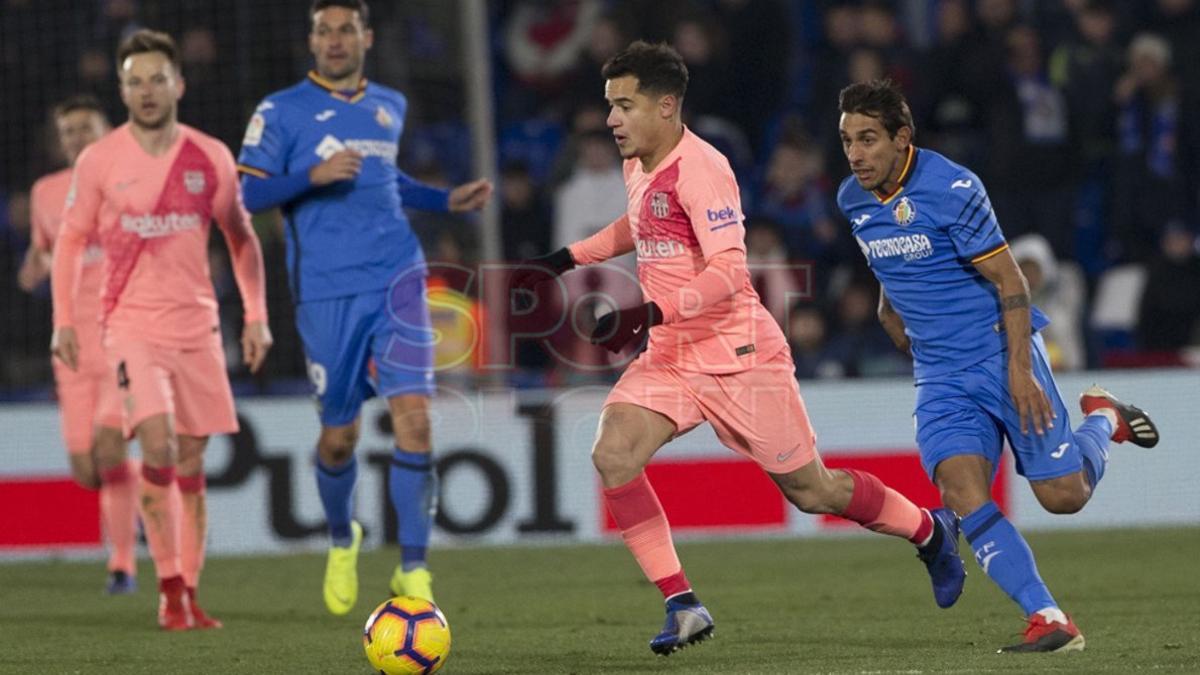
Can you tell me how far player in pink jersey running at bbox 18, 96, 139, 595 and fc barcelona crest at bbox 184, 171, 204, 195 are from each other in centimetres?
138

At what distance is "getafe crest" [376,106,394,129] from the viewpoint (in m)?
8.89

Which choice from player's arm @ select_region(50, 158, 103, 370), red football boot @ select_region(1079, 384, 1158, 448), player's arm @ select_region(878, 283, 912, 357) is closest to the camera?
player's arm @ select_region(878, 283, 912, 357)

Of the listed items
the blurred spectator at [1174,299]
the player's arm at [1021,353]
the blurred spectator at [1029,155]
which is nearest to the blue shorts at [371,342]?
the player's arm at [1021,353]

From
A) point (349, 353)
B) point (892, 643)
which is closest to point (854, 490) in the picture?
point (892, 643)

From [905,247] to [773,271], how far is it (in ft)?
19.5

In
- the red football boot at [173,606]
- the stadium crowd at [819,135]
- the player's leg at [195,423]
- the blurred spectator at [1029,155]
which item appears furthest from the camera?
the blurred spectator at [1029,155]

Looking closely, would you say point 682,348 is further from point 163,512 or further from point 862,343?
point 862,343

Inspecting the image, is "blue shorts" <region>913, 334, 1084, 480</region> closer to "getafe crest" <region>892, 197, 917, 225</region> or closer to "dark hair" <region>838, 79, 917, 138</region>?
"getafe crest" <region>892, 197, 917, 225</region>

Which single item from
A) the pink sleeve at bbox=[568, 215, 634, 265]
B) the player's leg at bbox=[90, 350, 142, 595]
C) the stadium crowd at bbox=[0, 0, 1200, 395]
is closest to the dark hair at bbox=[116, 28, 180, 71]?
the player's leg at bbox=[90, 350, 142, 595]

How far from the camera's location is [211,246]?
1452cm

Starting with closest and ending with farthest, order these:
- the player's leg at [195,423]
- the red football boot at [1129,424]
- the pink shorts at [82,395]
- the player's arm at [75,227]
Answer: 1. the red football boot at [1129,424]
2. the player's arm at [75,227]
3. the player's leg at [195,423]
4. the pink shorts at [82,395]

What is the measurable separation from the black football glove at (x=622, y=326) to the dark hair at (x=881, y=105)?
1.08 meters

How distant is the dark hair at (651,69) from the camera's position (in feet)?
22.9

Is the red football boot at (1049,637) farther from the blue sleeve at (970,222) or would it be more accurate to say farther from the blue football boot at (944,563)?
the blue sleeve at (970,222)
